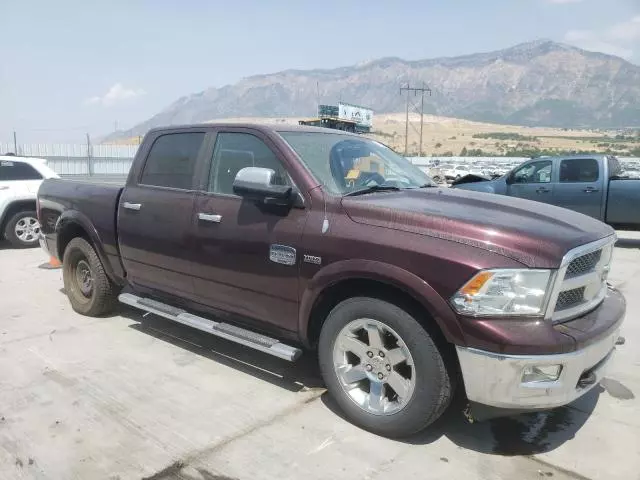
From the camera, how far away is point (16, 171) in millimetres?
9641

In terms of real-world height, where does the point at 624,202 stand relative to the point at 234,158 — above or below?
below

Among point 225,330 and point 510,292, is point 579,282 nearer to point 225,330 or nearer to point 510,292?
point 510,292

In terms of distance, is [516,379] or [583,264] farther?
[583,264]

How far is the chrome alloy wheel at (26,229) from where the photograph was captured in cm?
970

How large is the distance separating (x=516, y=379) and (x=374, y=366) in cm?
83

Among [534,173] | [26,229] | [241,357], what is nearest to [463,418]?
[241,357]

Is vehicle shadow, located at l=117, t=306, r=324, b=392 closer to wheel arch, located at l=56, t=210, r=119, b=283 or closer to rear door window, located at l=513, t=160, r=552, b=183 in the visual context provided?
wheel arch, located at l=56, t=210, r=119, b=283

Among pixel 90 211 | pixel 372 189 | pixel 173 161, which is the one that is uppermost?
pixel 173 161

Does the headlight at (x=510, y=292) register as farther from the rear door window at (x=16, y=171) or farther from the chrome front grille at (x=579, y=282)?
the rear door window at (x=16, y=171)

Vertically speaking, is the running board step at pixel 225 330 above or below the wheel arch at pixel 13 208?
below

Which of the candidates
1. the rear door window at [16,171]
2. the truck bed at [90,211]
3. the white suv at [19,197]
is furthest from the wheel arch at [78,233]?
the rear door window at [16,171]

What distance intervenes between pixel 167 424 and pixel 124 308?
9.06 ft

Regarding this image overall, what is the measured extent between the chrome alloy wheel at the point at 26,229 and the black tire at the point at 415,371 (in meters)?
8.17

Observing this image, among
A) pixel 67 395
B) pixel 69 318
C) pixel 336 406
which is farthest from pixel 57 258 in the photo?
pixel 336 406
